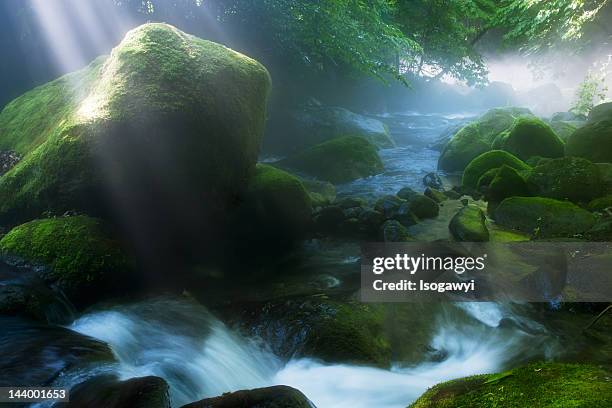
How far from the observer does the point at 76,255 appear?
230 inches

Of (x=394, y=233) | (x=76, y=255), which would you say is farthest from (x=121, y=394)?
(x=394, y=233)

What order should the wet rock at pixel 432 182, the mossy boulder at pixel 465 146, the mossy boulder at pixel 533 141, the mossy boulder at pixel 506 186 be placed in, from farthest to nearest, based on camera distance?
the mossy boulder at pixel 465 146 → the mossy boulder at pixel 533 141 → the wet rock at pixel 432 182 → the mossy boulder at pixel 506 186

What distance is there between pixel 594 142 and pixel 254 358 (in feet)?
35.3

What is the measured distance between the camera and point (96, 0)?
1360 centimetres

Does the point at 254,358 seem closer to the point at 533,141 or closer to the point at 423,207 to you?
the point at 423,207

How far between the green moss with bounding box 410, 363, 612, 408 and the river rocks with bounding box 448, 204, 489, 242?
16.8 ft

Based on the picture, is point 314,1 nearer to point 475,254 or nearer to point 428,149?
point 428,149

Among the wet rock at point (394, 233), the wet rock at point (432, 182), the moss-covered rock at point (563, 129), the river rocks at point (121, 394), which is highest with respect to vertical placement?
the river rocks at point (121, 394)

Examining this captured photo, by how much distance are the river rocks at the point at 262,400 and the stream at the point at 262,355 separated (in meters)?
1.02

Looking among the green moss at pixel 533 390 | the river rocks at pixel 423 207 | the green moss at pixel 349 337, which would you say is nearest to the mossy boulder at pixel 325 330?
the green moss at pixel 349 337

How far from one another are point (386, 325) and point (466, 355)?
1031 mm

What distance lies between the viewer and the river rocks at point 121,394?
2.98 metres

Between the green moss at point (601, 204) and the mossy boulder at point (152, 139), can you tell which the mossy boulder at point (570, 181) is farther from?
the mossy boulder at point (152, 139)

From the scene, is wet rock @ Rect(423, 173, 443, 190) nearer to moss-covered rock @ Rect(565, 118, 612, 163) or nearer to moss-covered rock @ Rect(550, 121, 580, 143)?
moss-covered rock @ Rect(565, 118, 612, 163)
